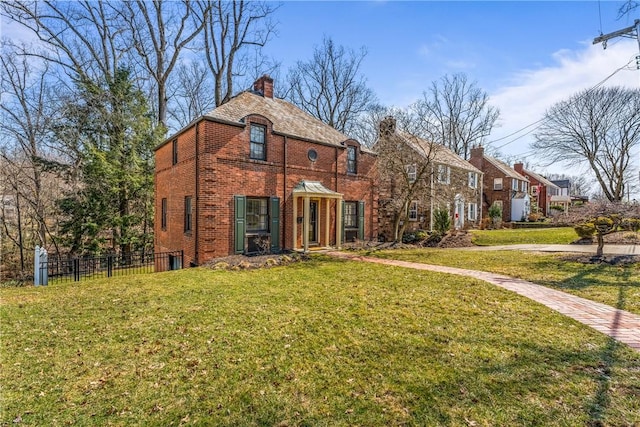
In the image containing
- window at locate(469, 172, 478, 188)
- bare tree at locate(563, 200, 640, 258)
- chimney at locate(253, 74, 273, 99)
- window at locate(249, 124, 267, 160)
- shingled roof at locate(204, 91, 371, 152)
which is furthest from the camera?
window at locate(469, 172, 478, 188)

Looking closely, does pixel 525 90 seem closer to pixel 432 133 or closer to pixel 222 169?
pixel 432 133

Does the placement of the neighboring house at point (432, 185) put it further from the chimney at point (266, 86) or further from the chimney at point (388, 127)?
the chimney at point (266, 86)

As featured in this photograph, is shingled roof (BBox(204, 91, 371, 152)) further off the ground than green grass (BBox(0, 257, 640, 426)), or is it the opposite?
shingled roof (BBox(204, 91, 371, 152))

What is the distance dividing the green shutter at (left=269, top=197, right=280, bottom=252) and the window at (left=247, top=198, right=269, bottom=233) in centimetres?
27

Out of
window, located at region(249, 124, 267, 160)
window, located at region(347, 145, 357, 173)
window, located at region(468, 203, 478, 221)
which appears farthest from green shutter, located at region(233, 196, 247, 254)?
window, located at region(468, 203, 478, 221)

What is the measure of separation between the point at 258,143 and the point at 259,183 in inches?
65.3

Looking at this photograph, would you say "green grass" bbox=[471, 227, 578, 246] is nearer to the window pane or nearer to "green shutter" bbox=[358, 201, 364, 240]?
"green shutter" bbox=[358, 201, 364, 240]

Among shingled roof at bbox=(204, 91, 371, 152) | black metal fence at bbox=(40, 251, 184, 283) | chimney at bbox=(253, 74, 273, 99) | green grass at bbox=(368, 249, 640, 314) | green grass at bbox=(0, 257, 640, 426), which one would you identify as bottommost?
black metal fence at bbox=(40, 251, 184, 283)

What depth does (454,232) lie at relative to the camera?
717 inches

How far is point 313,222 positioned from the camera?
1462 cm

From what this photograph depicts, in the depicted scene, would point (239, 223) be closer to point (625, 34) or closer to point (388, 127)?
point (388, 127)

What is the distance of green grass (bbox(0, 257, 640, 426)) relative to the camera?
2879 mm

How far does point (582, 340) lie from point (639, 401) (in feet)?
4.88

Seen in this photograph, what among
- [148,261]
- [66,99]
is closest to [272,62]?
[66,99]
